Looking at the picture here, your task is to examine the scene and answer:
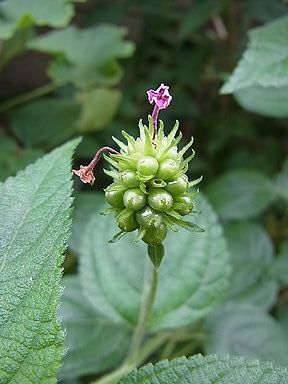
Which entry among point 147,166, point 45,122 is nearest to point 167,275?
point 147,166

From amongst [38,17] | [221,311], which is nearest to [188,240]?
[221,311]

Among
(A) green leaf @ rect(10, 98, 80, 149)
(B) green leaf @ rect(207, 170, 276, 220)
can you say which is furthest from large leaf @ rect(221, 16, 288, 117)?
(A) green leaf @ rect(10, 98, 80, 149)

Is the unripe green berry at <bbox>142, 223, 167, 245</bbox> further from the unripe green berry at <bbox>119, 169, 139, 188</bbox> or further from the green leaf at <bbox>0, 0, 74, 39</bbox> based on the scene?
the green leaf at <bbox>0, 0, 74, 39</bbox>

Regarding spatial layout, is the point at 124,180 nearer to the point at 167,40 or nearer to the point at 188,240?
the point at 188,240

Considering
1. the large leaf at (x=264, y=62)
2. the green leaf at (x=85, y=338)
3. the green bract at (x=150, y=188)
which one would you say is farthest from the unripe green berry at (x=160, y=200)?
the green leaf at (x=85, y=338)

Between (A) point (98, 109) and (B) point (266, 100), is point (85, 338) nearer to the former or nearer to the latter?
(B) point (266, 100)

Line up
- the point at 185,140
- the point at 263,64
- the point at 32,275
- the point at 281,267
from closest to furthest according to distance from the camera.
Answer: the point at 32,275 < the point at 263,64 < the point at 281,267 < the point at 185,140
